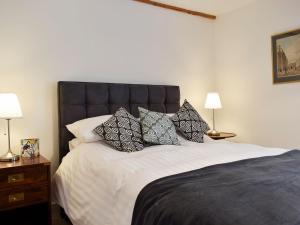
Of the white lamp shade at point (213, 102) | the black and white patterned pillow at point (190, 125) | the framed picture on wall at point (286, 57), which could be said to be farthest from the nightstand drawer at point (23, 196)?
the framed picture on wall at point (286, 57)

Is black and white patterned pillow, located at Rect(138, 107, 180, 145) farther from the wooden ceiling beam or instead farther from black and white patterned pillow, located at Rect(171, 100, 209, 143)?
the wooden ceiling beam

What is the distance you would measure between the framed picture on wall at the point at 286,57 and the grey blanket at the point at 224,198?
5.63 feet

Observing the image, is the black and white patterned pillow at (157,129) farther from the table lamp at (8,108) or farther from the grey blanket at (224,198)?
the table lamp at (8,108)

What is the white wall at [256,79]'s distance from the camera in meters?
2.93

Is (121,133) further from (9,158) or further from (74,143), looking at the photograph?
(9,158)

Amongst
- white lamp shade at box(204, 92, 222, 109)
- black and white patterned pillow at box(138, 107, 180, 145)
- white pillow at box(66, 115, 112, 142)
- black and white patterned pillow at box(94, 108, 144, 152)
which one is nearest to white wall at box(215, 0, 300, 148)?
white lamp shade at box(204, 92, 222, 109)

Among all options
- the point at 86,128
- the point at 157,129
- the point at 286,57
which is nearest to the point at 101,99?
the point at 86,128

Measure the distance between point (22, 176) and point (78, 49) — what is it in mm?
1422

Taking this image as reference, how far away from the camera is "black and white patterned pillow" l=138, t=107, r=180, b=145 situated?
2344 millimetres

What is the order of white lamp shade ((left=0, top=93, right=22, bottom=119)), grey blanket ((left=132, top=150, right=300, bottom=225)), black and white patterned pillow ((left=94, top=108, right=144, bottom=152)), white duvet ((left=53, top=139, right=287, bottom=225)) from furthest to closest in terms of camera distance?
1. black and white patterned pillow ((left=94, top=108, right=144, bottom=152))
2. white lamp shade ((left=0, top=93, right=22, bottom=119))
3. white duvet ((left=53, top=139, right=287, bottom=225))
4. grey blanket ((left=132, top=150, right=300, bottom=225))

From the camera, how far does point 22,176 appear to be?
196 cm

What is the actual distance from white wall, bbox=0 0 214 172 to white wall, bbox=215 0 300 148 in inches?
21.9

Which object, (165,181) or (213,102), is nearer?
(165,181)

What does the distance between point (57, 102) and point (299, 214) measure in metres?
2.30
